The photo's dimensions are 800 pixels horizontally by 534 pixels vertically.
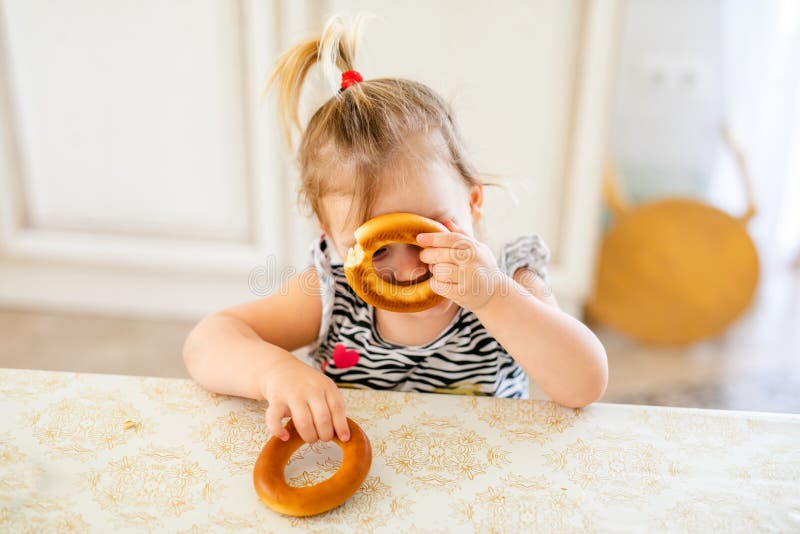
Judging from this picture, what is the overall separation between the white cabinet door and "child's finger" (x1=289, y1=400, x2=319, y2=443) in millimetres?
1047

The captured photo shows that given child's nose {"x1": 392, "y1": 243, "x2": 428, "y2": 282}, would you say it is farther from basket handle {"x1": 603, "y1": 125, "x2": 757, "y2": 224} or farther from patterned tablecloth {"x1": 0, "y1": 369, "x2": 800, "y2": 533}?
basket handle {"x1": 603, "y1": 125, "x2": 757, "y2": 224}

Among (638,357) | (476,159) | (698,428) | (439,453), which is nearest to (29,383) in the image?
(439,453)

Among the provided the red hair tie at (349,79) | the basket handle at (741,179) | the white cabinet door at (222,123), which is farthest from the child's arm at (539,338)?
the basket handle at (741,179)

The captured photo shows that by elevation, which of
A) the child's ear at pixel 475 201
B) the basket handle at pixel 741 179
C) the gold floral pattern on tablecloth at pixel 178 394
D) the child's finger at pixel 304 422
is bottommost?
the basket handle at pixel 741 179

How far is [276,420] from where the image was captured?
2.07ft

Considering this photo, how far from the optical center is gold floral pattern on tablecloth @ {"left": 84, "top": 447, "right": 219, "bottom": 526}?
55 centimetres

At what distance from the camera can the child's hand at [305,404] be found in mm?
624

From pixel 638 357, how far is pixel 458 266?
1.49 meters

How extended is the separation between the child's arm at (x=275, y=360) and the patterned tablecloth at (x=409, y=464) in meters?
0.03

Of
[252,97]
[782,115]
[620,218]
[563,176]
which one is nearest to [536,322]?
[563,176]

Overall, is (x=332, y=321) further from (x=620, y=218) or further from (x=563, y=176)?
(x=620, y=218)

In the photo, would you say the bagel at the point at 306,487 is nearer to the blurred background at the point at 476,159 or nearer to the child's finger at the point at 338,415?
the child's finger at the point at 338,415

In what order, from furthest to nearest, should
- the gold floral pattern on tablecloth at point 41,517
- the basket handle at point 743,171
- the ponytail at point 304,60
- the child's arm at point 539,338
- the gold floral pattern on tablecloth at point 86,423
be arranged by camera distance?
the basket handle at point 743,171 < the ponytail at point 304,60 < the child's arm at point 539,338 < the gold floral pattern on tablecloth at point 86,423 < the gold floral pattern on tablecloth at point 41,517

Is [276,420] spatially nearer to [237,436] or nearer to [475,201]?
[237,436]
